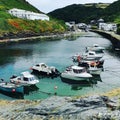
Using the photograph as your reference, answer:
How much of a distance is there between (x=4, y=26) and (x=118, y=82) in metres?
134

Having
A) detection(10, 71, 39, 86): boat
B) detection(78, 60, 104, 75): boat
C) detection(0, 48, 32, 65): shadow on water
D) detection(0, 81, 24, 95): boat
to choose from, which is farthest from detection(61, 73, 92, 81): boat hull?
detection(0, 48, 32, 65): shadow on water

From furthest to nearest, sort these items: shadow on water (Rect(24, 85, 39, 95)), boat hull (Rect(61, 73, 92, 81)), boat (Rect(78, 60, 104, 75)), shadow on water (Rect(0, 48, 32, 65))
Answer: shadow on water (Rect(0, 48, 32, 65))
boat (Rect(78, 60, 104, 75))
boat hull (Rect(61, 73, 92, 81))
shadow on water (Rect(24, 85, 39, 95))

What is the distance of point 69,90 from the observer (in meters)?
53.8

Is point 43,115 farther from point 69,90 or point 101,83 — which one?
point 101,83

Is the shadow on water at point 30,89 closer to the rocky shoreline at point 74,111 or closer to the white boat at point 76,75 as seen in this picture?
the white boat at point 76,75

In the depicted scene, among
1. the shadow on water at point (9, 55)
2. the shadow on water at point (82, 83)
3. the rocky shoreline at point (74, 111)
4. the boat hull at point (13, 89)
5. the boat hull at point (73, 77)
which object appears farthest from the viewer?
the shadow on water at point (9, 55)

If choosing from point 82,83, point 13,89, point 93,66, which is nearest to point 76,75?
point 82,83

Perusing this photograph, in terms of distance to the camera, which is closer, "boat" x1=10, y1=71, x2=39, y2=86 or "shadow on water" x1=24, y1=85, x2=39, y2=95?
"shadow on water" x1=24, y1=85, x2=39, y2=95

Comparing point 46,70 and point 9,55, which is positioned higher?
point 46,70

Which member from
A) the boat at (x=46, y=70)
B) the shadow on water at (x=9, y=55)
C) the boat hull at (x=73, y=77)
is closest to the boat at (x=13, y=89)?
the boat hull at (x=73, y=77)

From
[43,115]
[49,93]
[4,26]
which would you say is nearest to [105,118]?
[43,115]

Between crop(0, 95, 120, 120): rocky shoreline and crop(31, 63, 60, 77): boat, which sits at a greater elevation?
crop(0, 95, 120, 120): rocky shoreline

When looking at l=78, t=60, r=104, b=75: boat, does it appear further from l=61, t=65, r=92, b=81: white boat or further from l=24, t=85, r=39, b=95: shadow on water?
l=24, t=85, r=39, b=95: shadow on water

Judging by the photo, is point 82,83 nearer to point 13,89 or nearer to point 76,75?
point 76,75
